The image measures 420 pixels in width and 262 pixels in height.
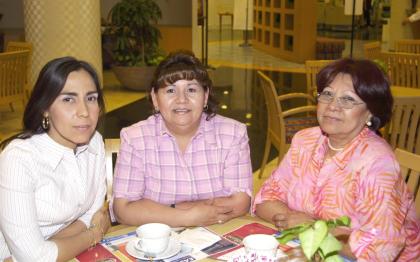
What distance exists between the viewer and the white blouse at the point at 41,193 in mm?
1763

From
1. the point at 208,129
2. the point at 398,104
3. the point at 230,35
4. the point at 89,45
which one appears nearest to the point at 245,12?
the point at 230,35

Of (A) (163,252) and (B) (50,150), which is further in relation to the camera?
(B) (50,150)

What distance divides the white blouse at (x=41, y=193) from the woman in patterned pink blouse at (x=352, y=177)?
0.75 metres

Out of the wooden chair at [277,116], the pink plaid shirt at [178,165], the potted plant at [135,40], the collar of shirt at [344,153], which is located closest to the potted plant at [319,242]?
the collar of shirt at [344,153]

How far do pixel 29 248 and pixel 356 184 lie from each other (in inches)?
46.4

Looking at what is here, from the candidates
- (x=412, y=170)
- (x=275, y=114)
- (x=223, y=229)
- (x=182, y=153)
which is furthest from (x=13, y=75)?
(x=412, y=170)

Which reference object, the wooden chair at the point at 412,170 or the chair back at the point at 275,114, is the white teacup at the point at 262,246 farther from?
the chair back at the point at 275,114

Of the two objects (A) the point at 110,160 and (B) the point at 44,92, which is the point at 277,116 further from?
(B) the point at 44,92

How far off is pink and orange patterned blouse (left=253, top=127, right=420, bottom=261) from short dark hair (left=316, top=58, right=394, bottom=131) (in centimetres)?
10

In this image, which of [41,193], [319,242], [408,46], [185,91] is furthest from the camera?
[408,46]

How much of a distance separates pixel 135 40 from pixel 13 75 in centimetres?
336

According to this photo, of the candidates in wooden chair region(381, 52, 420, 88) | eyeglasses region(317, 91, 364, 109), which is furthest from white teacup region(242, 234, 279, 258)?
wooden chair region(381, 52, 420, 88)

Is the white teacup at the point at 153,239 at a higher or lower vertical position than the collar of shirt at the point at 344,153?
lower

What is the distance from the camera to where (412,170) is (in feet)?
7.13
